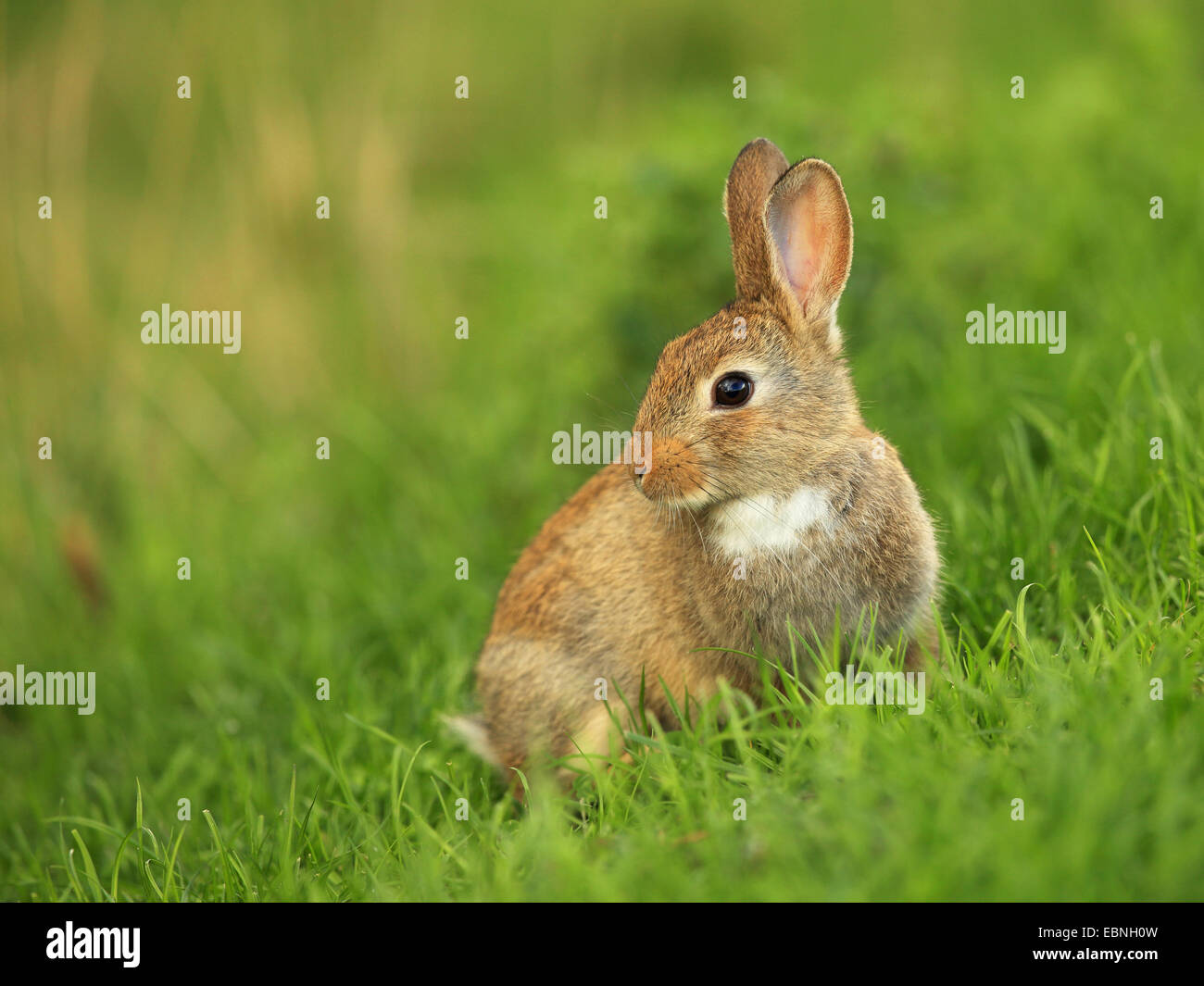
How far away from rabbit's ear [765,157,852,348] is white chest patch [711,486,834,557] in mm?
626

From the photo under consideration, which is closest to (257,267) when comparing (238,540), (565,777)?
(238,540)

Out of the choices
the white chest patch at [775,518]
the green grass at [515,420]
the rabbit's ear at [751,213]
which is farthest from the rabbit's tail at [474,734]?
the rabbit's ear at [751,213]

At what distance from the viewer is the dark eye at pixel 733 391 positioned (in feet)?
12.5

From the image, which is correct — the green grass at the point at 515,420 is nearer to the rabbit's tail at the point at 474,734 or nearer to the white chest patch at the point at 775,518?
the rabbit's tail at the point at 474,734

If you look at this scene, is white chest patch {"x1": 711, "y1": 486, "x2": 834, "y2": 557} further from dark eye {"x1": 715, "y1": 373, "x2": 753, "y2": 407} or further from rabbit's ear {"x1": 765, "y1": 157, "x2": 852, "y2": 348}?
rabbit's ear {"x1": 765, "y1": 157, "x2": 852, "y2": 348}

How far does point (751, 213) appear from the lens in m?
4.04

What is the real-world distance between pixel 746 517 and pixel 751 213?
1077mm

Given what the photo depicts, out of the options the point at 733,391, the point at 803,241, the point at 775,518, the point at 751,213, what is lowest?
the point at 775,518

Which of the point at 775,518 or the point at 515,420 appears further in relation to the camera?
the point at 515,420

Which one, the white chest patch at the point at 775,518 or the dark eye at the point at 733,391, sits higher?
the dark eye at the point at 733,391

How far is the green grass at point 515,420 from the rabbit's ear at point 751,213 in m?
1.11

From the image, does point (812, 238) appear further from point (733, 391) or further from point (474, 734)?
point (474, 734)

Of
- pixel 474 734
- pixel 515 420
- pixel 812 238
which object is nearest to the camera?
pixel 812 238

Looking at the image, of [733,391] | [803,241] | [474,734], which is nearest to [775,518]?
[733,391]
